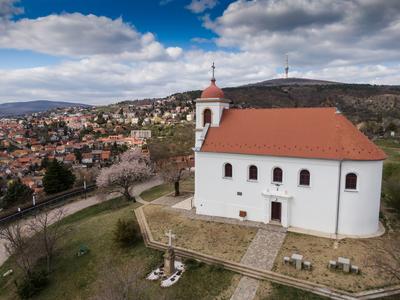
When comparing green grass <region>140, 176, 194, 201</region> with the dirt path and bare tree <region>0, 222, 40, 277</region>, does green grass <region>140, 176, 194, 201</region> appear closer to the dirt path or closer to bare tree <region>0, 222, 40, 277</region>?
the dirt path

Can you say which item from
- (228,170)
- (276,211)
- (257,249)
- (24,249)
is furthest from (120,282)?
(276,211)

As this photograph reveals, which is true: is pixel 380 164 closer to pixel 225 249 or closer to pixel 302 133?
pixel 302 133

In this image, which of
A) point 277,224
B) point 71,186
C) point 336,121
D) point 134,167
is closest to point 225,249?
point 277,224

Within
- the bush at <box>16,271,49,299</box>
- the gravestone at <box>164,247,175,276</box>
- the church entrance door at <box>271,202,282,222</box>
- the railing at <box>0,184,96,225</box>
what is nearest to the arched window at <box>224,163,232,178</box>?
the church entrance door at <box>271,202,282,222</box>

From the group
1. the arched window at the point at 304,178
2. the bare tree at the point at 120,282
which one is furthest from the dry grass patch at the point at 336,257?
the bare tree at the point at 120,282

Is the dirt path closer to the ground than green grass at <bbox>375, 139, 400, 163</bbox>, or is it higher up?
closer to the ground

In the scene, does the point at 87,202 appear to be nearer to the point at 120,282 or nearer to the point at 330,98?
the point at 120,282
